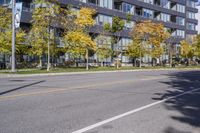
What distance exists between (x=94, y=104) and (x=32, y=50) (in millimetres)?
37075

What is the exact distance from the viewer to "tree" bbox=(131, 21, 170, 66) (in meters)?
69.2

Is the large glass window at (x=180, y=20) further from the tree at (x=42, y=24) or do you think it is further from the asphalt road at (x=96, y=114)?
the asphalt road at (x=96, y=114)

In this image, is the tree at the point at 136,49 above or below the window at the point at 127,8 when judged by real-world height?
below

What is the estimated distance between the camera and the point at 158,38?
2800 inches

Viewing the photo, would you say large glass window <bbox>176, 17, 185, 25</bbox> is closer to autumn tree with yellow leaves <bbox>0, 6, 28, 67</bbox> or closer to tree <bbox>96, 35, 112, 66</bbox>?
tree <bbox>96, 35, 112, 66</bbox>

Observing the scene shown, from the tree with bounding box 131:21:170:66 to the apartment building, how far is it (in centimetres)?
617

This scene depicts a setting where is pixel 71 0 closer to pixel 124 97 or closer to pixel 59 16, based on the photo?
pixel 59 16

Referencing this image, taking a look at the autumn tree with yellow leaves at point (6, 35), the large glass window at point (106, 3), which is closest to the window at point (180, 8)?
the large glass window at point (106, 3)

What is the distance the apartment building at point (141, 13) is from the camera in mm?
65438

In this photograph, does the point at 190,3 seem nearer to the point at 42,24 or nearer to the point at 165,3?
the point at 165,3

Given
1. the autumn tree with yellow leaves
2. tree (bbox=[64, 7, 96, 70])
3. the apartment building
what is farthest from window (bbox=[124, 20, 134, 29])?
the autumn tree with yellow leaves

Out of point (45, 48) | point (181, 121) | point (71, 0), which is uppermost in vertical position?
point (71, 0)

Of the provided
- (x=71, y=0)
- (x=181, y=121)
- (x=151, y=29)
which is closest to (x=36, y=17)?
(x=71, y=0)

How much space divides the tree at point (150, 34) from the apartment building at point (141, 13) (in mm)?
6174
